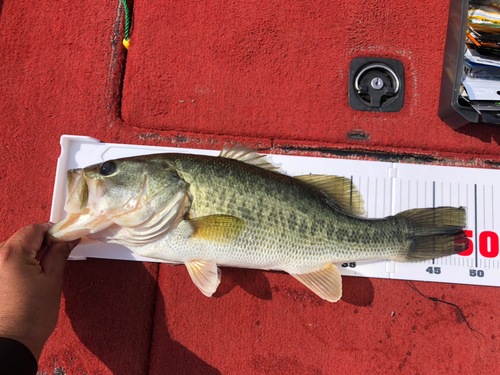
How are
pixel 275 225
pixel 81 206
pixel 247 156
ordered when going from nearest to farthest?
pixel 81 206 → pixel 275 225 → pixel 247 156

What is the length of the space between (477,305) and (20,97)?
125 inches

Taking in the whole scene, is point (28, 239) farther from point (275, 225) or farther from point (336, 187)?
point (336, 187)

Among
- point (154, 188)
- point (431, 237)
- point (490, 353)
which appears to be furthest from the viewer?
point (490, 353)

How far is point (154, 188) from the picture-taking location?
1430 millimetres

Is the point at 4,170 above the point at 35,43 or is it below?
below

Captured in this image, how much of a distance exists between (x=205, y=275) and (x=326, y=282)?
0.64 m

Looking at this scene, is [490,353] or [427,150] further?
[427,150]

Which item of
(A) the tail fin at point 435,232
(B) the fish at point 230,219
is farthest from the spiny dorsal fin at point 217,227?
(A) the tail fin at point 435,232

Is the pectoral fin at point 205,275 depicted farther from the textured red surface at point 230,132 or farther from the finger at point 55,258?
the finger at point 55,258

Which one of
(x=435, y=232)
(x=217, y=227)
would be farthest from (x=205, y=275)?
(x=435, y=232)

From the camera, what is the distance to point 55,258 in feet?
5.41

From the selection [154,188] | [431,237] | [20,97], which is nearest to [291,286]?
[431,237]

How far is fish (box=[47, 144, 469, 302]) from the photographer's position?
141 cm

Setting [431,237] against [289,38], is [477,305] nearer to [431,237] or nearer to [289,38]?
[431,237]
